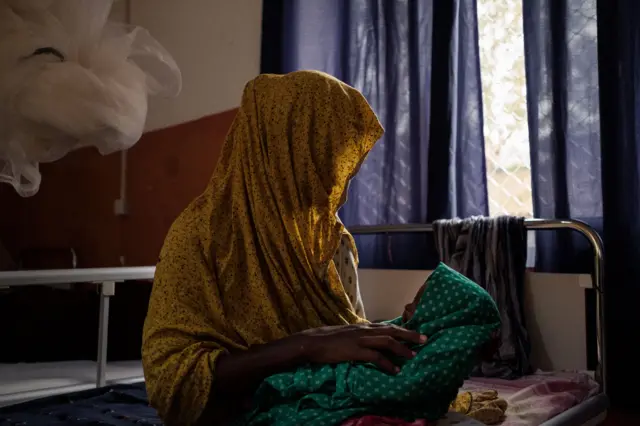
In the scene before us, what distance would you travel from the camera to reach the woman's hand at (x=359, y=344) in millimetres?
1251

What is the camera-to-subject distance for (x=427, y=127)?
2.90 m

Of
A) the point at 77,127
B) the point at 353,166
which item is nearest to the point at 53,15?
the point at 77,127

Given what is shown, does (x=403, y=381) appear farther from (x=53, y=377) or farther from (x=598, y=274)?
(x=53, y=377)

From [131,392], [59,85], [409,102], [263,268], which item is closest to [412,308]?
[263,268]

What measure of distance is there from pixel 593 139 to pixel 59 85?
2.21m

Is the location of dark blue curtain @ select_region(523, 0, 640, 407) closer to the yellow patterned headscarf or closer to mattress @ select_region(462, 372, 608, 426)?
mattress @ select_region(462, 372, 608, 426)

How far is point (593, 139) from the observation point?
2410mm

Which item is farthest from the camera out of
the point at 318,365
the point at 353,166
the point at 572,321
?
the point at 572,321

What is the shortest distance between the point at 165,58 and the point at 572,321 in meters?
2.28

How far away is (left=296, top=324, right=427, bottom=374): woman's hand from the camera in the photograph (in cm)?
125

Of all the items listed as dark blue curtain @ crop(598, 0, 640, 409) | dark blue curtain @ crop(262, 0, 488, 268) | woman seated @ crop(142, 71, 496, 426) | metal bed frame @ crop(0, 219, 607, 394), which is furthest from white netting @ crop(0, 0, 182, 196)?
dark blue curtain @ crop(598, 0, 640, 409)

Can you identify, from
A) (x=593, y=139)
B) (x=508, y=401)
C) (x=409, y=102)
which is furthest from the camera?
(x=409, y=102)

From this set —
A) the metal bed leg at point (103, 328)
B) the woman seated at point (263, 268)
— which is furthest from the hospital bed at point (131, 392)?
the woman seated at point (263, 268)

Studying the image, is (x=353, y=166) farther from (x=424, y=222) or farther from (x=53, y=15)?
(x=53, y=15)
